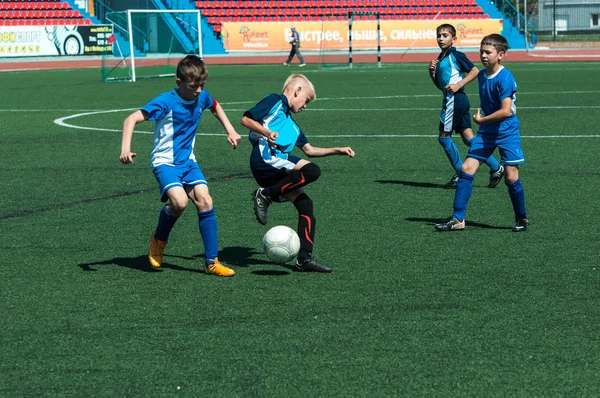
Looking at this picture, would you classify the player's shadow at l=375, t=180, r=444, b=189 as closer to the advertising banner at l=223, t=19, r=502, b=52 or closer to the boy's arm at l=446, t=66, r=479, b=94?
the boy's arm at l=446, t=66, r=479, b=94

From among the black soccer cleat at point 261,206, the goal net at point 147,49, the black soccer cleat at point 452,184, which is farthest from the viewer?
the goal net at point 147,49

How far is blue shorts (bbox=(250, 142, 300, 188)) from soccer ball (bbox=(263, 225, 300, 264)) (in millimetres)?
408

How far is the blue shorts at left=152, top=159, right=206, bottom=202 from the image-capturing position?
267 inches

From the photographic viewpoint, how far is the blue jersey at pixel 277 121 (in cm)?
696

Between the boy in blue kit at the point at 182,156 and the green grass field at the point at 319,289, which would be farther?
the boy in blue kit at the point at 182,156

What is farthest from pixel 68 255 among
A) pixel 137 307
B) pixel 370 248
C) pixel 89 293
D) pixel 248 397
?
pixel 248 397

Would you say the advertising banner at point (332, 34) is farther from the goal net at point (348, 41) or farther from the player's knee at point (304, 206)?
the player's knee at point (304, 206)

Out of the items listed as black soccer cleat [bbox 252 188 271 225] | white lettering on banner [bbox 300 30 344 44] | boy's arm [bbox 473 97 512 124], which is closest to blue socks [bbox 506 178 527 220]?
boy's arm [bbox 473 97 512 124]

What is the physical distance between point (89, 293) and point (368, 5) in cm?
4702

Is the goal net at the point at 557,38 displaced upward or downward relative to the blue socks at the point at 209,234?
upward

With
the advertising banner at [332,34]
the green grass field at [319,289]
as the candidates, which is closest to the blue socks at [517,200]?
the green grass field at [319,289]

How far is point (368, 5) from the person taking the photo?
51.9 m

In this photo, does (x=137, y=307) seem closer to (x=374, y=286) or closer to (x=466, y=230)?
(x=374, y=286)

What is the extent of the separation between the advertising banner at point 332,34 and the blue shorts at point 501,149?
39012mm
